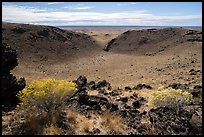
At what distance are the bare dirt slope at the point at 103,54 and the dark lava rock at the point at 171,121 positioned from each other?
57.9ft

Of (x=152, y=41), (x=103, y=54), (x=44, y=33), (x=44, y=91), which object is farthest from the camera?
(x=152, y=41)

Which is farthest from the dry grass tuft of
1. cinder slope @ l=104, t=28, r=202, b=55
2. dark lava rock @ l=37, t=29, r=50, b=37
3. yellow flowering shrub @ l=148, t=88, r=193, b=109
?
dark lava rock @ l=37, t=29, r=50, b=37

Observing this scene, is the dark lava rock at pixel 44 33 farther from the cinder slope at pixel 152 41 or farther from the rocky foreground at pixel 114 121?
the rocky foreground at pixel 114 121

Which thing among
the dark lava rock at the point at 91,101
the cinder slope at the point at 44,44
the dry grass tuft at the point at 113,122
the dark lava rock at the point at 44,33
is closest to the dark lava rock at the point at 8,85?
the dark lava rock at the point at 91,101

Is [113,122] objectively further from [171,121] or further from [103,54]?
[103,54]

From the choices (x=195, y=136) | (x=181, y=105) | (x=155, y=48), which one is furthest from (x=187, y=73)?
(x=155, y=48)

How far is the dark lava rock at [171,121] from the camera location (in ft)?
36.8

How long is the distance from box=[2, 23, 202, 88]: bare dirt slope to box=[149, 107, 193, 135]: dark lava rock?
17.6 m

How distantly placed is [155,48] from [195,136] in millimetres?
55226

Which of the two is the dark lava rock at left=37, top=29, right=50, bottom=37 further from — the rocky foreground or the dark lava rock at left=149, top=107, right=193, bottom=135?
the dark lava rock at left=149, top=107, right=193, bottom=135

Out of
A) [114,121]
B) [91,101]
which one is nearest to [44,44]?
[91,101]

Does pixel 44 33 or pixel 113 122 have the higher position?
pixel 44 33

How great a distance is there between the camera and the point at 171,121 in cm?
1178

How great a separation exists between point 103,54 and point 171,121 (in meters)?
52.3
